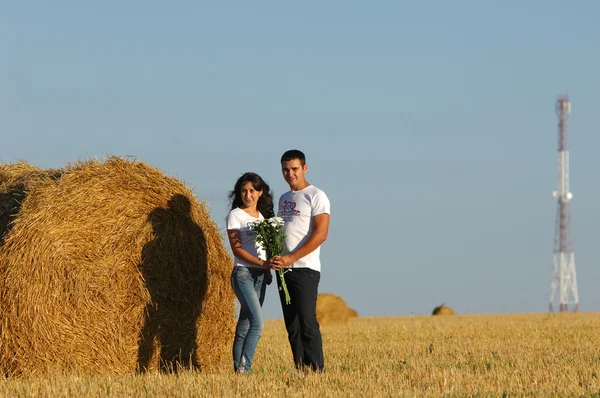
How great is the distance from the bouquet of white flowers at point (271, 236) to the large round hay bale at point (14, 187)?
2716mm

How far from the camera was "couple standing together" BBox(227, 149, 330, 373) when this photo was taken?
912 centimetres

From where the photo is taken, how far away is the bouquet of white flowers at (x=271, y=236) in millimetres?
9000

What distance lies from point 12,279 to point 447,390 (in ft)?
15.0

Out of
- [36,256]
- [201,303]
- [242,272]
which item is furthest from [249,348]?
[36,256]

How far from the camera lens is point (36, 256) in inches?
379

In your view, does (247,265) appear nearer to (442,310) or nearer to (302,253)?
(302,253)

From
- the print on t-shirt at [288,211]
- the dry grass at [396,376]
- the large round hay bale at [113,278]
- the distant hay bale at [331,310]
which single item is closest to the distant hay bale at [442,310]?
the distant hay bale at [331,310]

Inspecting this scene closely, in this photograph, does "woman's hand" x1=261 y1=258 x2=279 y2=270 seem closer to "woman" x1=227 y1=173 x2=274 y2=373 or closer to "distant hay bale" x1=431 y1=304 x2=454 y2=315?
"woman" x1=227 y1=173 x2=274 y2=373

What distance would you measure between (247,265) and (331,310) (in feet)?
45.0

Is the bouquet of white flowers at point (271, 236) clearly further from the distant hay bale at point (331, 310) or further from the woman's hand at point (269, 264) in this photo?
the distant hay bale at point (331, 310)

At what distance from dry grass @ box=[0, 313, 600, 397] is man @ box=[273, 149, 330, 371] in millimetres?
359

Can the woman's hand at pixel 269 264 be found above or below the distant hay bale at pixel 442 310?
below

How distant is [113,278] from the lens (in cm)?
1024

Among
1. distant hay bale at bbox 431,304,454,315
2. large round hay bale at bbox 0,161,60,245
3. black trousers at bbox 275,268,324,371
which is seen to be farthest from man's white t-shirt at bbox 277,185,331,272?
distant hay bale at bbox 431,304,454,315
